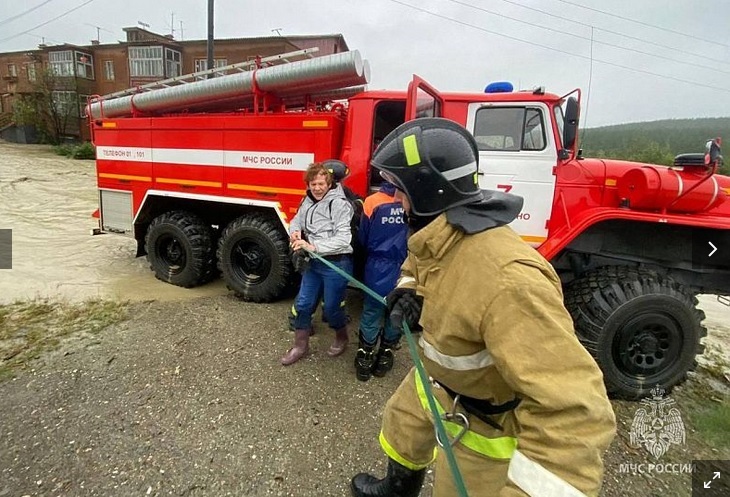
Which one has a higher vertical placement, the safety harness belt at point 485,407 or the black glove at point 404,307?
the black glove at point 404,307

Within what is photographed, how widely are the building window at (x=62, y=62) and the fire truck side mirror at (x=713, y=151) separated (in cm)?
3995

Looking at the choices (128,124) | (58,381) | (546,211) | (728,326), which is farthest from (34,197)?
(728,326)

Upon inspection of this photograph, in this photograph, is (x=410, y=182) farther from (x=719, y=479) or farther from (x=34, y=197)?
(x=34, y=197)

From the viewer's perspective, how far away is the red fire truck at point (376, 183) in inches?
127

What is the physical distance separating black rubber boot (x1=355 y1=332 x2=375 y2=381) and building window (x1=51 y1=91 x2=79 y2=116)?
114 feet

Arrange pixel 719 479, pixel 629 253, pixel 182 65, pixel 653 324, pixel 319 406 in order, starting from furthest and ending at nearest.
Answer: pixel 182 65
pixel 629 253
pixel 653 324
pixel 319 406
pixel 719 479

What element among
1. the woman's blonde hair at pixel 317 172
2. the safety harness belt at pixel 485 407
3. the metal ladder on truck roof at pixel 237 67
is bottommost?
the safety harness belt at pixel 485 407

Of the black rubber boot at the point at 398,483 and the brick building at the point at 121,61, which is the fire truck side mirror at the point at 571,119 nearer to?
the black rubber boot at the point at 398,483

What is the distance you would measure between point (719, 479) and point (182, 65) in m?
35.2

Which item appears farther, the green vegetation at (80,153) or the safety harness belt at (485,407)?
the green vegetation at (80,153)

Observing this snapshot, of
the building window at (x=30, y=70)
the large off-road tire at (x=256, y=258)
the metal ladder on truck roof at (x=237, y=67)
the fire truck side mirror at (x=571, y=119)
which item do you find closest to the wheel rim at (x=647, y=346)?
the fire truck side mirror at (x=571, y=119)

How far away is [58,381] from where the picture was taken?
3096mm

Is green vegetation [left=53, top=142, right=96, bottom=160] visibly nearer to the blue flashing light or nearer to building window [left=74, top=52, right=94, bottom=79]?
building window [left=74, top=52, right=94, bottom=79]

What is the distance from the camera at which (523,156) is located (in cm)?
366
